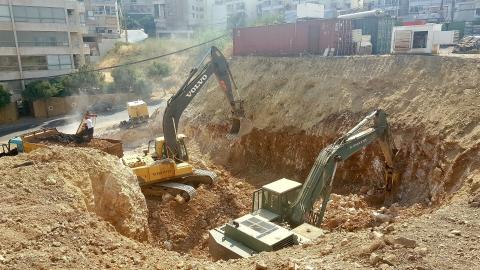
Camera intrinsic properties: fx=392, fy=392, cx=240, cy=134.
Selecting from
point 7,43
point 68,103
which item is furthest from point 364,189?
point 7,43

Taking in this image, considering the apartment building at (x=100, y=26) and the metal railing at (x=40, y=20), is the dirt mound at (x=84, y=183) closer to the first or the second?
the metal railing at (x=40, y=20)

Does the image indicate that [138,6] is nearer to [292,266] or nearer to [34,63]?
[34,63]

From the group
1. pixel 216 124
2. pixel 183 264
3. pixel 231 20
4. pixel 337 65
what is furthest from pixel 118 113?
pixel 231 20

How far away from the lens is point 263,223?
8.74 meters

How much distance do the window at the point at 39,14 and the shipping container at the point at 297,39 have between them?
53.4ft

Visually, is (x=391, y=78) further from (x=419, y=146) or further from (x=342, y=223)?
(x=342, y=223)

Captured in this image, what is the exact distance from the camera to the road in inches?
1045

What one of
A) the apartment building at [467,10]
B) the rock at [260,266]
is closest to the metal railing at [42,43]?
the rock at [260,266]

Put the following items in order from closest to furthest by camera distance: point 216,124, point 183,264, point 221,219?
point 183,264, point 221,219, point 216,124

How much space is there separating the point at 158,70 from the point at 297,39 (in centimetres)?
2008

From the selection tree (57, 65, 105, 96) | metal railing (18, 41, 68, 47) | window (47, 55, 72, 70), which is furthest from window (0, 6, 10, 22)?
tree (57, 65, 105, 96)

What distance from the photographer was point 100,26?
54.8 metres

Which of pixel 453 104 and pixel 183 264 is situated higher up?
pixel 453 104

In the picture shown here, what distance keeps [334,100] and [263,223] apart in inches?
392
